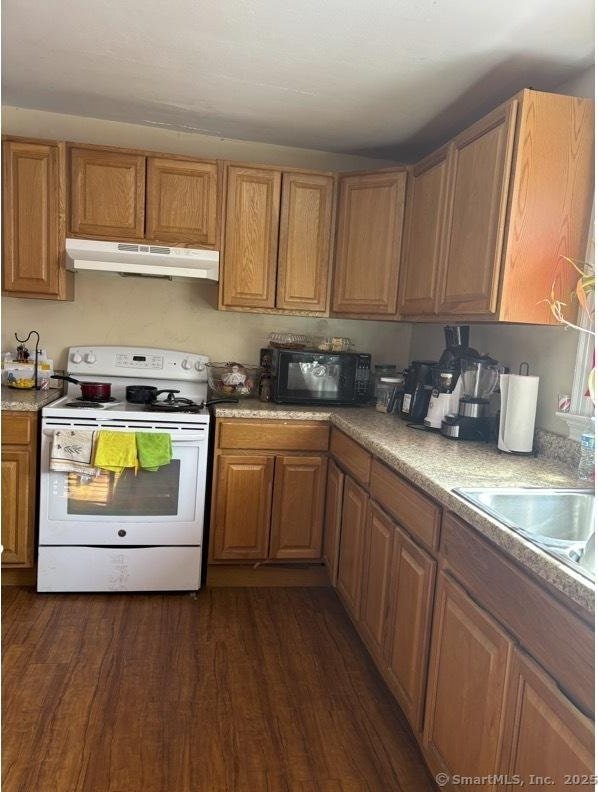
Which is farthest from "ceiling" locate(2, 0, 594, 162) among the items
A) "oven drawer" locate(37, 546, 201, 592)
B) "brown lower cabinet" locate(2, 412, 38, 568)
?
"oven drawer" locate(37, 546, 201, 592)

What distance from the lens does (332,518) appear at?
2.90m

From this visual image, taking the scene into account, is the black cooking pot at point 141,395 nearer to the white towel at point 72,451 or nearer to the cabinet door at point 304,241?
the white towel at point 72,451

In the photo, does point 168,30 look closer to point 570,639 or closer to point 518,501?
point 518,501

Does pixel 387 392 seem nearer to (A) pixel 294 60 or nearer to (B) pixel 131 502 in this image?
(B) pixel 131 502

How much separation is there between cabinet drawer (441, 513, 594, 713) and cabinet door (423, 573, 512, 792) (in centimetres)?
5

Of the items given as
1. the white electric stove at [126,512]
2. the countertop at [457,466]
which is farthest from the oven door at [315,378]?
the white electric stove at [126,512]

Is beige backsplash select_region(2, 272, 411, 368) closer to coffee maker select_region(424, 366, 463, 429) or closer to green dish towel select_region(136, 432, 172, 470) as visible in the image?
green dish towel select_region(136, 432, 172, 470)

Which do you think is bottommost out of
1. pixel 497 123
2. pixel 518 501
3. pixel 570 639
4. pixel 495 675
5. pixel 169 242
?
pixel 495 675

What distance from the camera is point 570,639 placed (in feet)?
3.81

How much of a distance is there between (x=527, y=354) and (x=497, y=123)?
2.94ft

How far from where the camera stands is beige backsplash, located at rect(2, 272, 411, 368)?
329 cm

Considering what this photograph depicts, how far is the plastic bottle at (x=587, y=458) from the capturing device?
1.95 meters

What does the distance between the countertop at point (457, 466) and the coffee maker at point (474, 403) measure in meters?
0.05

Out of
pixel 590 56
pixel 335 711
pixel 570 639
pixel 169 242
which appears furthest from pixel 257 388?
pixel 570 639
